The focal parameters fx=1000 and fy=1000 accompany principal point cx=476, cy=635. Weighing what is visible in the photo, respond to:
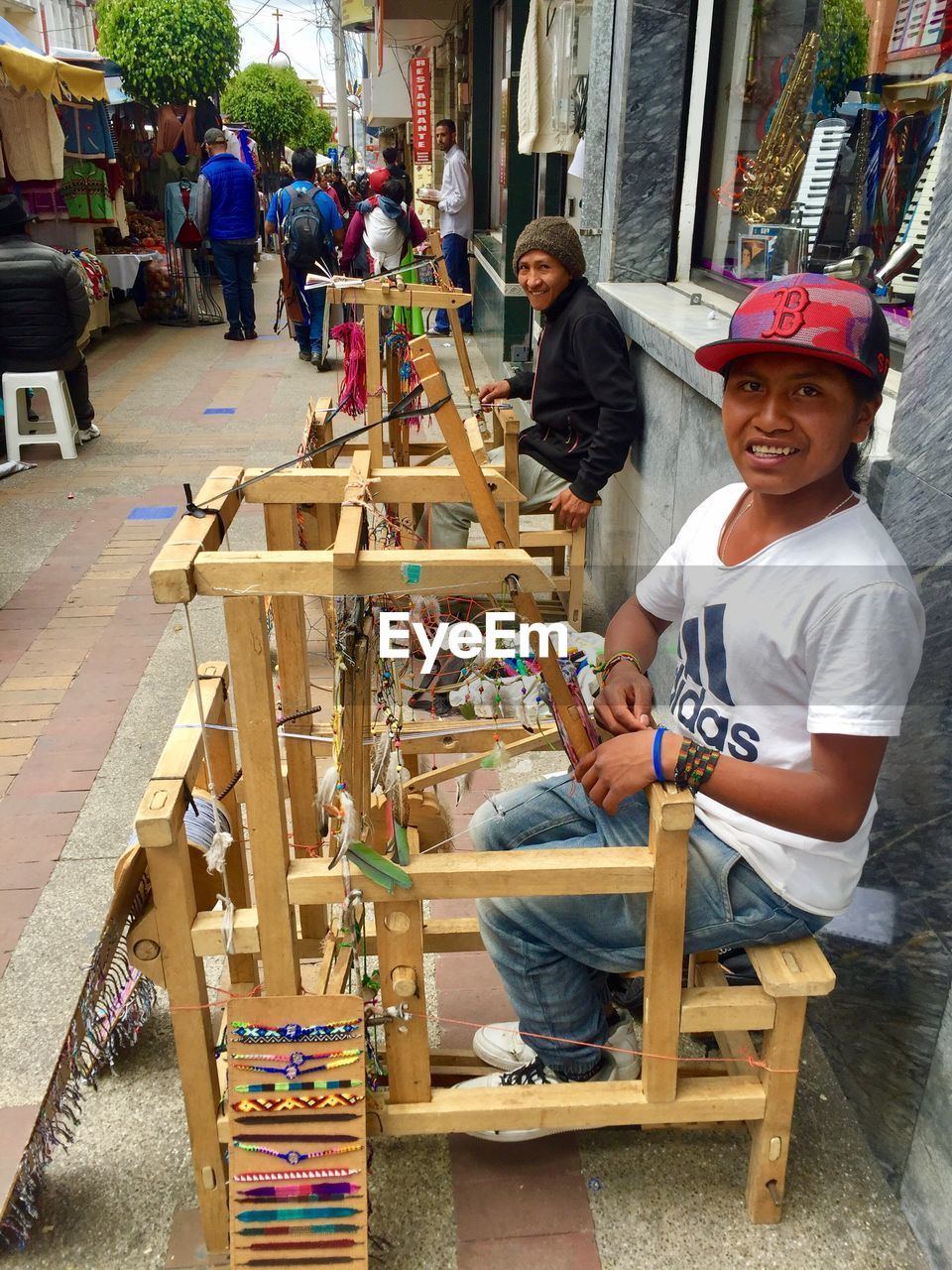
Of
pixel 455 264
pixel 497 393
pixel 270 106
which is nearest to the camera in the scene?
pixel 497 393

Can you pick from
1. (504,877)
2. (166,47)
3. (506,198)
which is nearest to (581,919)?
(504,877)

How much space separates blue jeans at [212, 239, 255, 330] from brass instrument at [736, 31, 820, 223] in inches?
323

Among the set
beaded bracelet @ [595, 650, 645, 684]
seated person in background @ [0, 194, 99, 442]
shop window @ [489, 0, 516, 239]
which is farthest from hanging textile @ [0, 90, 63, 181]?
beaded bracelet @ [595, 650, 645, 684]

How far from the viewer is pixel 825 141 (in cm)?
285

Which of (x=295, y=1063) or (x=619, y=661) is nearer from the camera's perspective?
(x=295, y=1063)

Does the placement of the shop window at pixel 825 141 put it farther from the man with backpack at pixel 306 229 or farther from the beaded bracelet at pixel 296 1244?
the man with backpack at pixel 306 229

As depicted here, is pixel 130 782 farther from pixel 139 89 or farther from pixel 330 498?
pixel 139 89

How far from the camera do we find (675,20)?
3682 millimetres

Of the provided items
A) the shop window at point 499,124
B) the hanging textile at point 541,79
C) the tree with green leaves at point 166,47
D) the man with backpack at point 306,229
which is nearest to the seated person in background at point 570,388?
the hanging textile at point 541,79

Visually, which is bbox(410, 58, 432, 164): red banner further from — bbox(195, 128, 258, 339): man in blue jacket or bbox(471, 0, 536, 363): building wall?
bbox(195, 128, 258, 339): man in blue jacket

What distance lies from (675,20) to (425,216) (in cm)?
1138

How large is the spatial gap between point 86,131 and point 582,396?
29.5ft

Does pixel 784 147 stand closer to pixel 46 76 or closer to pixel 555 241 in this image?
pixel 555 241

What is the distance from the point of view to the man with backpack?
9320 millimetres
